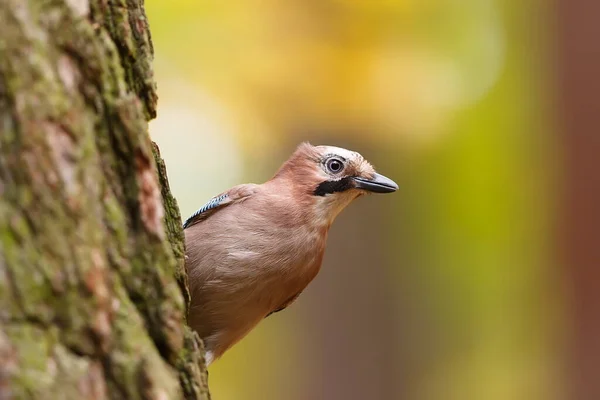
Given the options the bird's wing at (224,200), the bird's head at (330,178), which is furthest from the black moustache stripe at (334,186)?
the bird's wing at (224,200)

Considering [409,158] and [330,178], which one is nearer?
[330,178]

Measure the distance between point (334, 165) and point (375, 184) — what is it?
29 cm

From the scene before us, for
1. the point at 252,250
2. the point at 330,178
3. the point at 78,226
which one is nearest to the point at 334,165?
the point at 330,178

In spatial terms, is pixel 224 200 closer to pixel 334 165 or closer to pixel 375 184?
pixel 334 165

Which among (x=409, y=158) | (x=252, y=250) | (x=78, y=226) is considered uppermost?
(x=78, y=226)

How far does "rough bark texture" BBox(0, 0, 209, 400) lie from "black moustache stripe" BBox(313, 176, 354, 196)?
2344 millimetres

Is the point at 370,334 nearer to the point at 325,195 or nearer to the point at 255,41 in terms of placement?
the point at 255,41

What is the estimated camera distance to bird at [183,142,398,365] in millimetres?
4137

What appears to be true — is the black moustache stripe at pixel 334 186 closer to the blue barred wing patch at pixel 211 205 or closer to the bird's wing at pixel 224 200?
the bird's wing at pixel 224 200

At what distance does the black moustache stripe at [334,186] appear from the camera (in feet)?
15.6

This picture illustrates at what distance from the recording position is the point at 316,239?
4.42 meters

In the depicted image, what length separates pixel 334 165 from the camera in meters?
4.95

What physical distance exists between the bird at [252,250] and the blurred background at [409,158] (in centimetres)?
441

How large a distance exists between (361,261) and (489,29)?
3795mm
